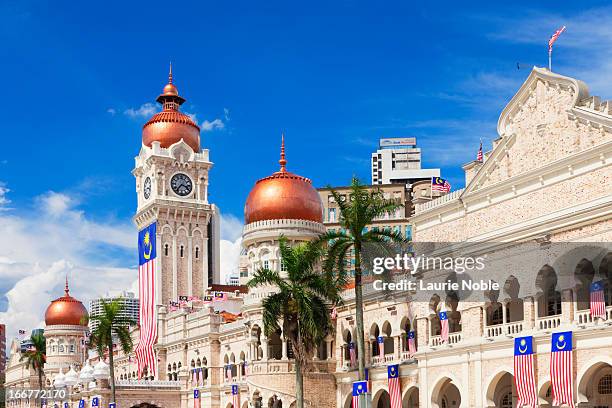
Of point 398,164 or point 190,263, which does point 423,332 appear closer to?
point 190,263

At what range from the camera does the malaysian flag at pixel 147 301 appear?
2970 inches

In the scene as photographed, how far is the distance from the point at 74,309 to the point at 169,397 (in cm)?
3590

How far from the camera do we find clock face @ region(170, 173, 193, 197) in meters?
83.7

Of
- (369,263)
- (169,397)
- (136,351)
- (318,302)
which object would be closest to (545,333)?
(369,263)

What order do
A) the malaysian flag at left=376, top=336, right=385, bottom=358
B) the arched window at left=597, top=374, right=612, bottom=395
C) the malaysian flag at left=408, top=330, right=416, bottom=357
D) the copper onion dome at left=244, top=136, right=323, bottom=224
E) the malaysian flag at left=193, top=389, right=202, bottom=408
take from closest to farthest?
the arched window at left=597, top=374, right=612, bottom=395 < the malaysian flag at left=408, top=330, right=416, bottom=357 < the malaysian flag at left=376, top=336, right=385, bottom=358 < the copper onion dome at left=244, top=136, right=323, bottom=224 < the malaysian flag at left=193, top=389, right=202, bottom=408

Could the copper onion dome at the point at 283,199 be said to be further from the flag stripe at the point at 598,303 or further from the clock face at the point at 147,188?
the clock face at the point at 147,188

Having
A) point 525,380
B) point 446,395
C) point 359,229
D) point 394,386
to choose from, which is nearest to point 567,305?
point 525,380

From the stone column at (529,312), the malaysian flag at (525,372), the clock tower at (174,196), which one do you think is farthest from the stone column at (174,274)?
the malaysian flag at (525,372)

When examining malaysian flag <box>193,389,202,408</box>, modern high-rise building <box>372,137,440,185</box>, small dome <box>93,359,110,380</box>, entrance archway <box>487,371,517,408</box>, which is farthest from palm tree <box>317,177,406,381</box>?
modern high-rise building <box>372,137,440,185</box>

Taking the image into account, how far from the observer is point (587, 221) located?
1318 inches

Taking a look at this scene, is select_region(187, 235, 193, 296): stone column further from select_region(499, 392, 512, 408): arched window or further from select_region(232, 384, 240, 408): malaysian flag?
select_region(499, 392, 512, 408): arched window

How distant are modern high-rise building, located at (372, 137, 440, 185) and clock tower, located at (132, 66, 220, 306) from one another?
40.1 meters

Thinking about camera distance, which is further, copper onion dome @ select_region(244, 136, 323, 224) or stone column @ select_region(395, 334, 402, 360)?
copper onion dome @ select_region(244, 136, 323, 224)

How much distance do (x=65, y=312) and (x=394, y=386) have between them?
2423 inches
